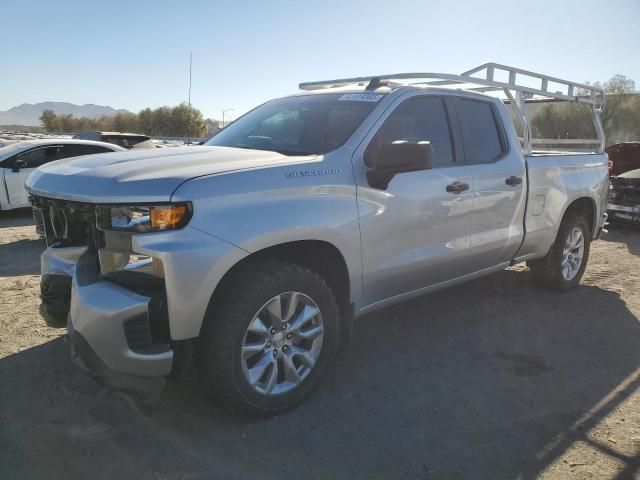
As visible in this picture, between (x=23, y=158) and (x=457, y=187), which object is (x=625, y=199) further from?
(x=23, y=158)

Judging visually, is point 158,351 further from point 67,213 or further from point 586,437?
point 586,437

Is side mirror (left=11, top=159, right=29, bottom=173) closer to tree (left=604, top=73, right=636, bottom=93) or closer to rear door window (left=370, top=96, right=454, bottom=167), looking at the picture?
rear door window (left=370, top=96, right=454, bottom=167)

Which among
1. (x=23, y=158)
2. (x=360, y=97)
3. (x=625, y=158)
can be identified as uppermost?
(x=360, y=97)

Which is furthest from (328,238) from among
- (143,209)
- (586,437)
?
(586,437)

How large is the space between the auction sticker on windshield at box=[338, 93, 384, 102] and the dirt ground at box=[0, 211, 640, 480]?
1.82m

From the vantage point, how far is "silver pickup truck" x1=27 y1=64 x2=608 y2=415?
2.49m

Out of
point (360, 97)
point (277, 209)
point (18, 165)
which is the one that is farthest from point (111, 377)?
point (18, 165)

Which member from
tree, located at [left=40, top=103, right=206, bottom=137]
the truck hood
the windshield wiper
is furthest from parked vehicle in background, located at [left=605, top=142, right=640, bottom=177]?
tree, located at [left=40, top=103, right=206, bottom=137]

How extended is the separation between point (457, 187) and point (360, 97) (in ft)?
3.12

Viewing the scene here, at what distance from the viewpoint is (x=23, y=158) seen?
Answer: 9.80 m

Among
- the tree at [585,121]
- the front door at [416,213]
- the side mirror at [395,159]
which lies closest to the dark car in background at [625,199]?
the front door at [416,213]

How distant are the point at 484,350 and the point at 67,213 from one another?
3.04 meters

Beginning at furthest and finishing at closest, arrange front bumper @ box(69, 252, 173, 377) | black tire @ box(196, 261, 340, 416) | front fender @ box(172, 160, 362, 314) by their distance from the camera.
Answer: black tire @ box(196, 261, 340, 416), front fender @ box(172, 160, 362, 314), front bumper @ box(69, 252, 173, 377)

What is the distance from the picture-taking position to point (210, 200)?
2533 millimetres
